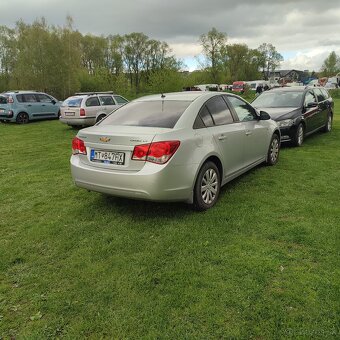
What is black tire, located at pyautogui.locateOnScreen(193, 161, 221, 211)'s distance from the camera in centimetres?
462

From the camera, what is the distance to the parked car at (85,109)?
1462 centimetres

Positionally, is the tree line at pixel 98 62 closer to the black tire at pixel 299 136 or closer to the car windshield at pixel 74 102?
the car windshield at pixel 74 102

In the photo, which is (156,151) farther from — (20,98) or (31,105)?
(31,105)

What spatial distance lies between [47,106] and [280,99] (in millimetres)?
13756

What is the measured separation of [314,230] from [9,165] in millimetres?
7158

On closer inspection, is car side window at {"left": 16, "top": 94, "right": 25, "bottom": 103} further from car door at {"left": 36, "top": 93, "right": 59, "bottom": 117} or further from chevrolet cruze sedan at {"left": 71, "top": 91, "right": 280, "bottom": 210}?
chevrolet cruze sedan at {"left": 71, "top": 91, "right": 280, "bottom": 210}

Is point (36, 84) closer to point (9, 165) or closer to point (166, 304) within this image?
point (9, 165)

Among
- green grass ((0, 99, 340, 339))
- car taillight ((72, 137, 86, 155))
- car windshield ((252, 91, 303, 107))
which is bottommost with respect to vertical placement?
green grass ((0, 99, 340, 339))

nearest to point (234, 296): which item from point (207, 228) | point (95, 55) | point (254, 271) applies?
point (254, 271)

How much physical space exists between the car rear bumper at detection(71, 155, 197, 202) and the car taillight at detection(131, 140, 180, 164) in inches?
2.8

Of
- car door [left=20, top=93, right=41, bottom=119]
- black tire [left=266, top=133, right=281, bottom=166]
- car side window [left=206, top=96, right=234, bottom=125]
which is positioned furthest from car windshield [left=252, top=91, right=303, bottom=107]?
car door [left=20, top=93, right=41, bottom=119]

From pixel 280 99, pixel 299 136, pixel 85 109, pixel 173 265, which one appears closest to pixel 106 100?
pixel 85 109

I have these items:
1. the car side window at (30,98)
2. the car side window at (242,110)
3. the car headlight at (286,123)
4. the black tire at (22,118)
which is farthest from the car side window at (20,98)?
the car side window at (242,110)

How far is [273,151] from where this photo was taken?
23.9 feet
